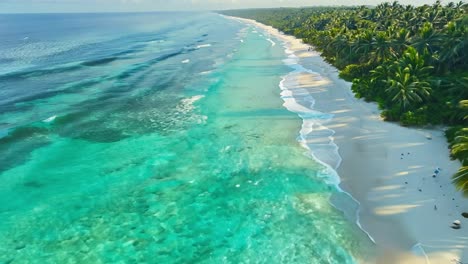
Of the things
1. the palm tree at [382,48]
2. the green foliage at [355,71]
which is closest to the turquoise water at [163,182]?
the green foliage at [355,71]

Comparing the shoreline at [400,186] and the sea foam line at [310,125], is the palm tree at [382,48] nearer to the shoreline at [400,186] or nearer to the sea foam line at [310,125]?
the sea foam line at [310,125]

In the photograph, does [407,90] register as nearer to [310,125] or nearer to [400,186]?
[310,125]

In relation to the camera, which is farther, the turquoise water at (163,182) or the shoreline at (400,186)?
the turquoise water at (163,182)

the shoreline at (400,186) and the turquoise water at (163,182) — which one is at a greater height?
the shoreline at (400,186)

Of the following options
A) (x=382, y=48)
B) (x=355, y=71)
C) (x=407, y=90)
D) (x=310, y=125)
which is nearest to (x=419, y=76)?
(x=407, y=90)

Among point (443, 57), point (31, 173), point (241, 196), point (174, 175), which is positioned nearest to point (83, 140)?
point (31, 173)

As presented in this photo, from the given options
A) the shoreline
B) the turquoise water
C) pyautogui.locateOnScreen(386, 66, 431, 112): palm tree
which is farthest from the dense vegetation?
the turquoise water

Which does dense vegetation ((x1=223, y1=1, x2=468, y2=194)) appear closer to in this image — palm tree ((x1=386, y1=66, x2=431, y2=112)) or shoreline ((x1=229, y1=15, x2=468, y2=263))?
palm tree ((x1=386, y1=66, x2=431, y2=112))
